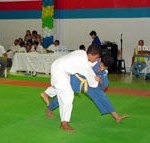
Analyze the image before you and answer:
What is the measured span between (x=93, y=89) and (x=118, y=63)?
9646 millimetres

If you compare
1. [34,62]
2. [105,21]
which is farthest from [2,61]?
[105,21]

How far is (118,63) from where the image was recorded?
16234mm

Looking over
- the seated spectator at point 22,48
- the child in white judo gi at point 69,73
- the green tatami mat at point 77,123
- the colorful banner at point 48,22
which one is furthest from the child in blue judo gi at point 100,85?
the colorful banner at point 48,22

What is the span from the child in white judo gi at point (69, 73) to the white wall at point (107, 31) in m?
10.3

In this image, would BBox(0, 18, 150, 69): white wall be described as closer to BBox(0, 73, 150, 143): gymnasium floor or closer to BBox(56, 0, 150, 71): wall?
BBox(56, 0, 150, 71): wall

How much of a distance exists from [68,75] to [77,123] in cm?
99

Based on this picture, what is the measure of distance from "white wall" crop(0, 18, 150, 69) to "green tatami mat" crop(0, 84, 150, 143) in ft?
23.4

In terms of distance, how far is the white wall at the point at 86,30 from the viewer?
54.1 feet

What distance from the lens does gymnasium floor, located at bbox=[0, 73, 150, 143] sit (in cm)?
593

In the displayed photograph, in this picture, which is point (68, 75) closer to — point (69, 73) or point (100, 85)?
point (69, 73)

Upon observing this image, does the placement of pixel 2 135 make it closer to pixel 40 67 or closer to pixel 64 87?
pixel 64 87

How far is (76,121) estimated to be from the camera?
708 cm

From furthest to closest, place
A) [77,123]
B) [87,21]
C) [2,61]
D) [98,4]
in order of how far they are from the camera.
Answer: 1. [87,21]
2. [98,4]
3. [2,61]
4. [77,123]

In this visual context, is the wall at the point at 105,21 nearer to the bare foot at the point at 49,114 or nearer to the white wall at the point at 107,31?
the white wall at the point at 107,31
